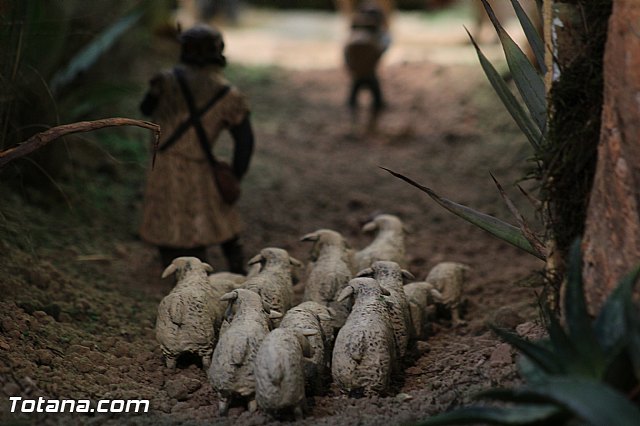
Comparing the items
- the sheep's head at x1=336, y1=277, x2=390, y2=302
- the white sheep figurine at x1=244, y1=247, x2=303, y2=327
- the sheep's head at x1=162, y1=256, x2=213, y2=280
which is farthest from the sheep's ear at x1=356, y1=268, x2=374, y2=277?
the sheep's head at x1=162, y1=256, x2=213, y2=280

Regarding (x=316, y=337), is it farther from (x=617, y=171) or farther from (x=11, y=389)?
(x=617, y=171)

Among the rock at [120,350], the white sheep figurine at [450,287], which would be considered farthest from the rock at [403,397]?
the rock at [120,350]

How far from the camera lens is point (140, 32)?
9.24m

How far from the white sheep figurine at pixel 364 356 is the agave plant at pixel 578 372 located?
0.91 metres

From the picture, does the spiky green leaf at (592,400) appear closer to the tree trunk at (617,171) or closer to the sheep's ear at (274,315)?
the tree trunk at (617,171)

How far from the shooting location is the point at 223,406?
11.5ft

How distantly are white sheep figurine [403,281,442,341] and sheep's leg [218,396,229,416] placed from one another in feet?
3.83

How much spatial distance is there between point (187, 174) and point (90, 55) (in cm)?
208

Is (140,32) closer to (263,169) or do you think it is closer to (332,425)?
(263,169)

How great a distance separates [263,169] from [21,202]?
2.82 metres

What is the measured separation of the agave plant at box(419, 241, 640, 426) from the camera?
229 cm

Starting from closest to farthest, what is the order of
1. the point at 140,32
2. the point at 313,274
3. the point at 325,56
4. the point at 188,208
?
the point at 313,274 → the point at 188,208 → the point at 140,32 → the point at 325,56

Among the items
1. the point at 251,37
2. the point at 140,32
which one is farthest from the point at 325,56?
the point at 140,32

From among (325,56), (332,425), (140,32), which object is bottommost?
(332,425)
